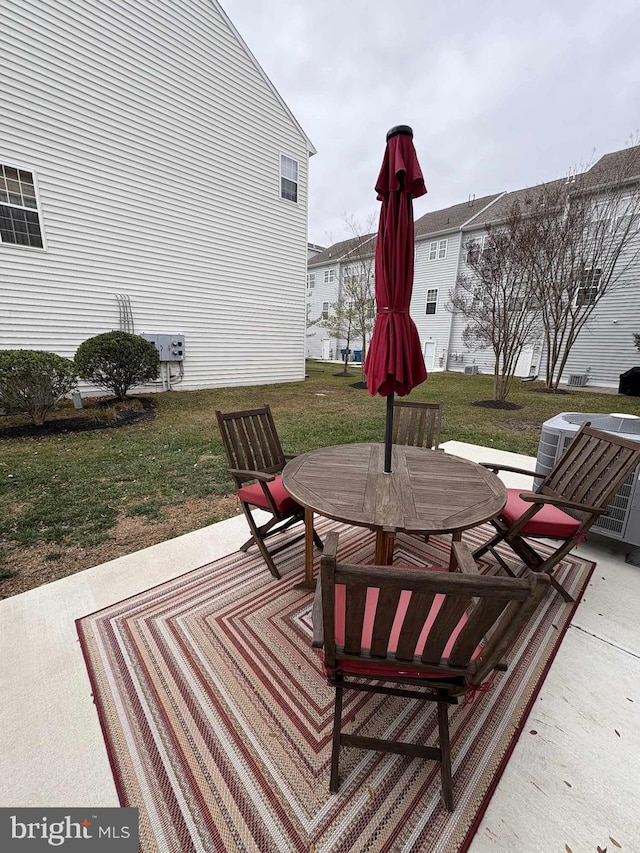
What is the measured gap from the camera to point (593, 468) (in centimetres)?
246

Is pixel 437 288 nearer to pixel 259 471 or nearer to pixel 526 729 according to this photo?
pixel 259 471

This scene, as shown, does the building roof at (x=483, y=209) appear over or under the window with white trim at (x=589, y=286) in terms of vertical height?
over

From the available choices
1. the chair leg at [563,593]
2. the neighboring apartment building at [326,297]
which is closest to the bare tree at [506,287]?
the chair leg at [563,593]

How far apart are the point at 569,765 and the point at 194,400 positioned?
8.82 m

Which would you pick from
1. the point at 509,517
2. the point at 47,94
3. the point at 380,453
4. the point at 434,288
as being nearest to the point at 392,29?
the point at 47,94

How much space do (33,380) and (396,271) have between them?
6312mm

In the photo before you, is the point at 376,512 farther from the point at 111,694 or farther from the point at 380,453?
the point at 111,694

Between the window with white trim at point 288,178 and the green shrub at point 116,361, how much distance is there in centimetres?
689

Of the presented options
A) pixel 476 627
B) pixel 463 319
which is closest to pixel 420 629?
pixel 476 627

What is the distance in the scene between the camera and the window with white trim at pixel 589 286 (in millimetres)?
11000

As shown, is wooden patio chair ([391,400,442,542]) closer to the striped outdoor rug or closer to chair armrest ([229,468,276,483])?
chair armrest ([229,468,276,483])

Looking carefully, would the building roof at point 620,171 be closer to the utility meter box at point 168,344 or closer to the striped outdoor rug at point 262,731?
the utility meter box at point 168,344

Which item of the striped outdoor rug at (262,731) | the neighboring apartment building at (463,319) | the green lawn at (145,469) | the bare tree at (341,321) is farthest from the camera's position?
the bare tree at (341,321)

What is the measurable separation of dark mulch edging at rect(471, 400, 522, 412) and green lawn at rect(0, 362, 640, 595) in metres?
0.36
